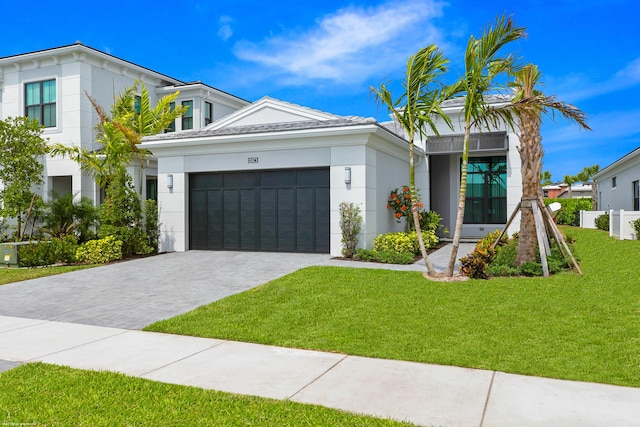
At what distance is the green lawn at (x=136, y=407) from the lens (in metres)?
3.87

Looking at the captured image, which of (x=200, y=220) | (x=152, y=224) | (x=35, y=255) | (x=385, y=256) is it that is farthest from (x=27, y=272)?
(x=385, y=256)

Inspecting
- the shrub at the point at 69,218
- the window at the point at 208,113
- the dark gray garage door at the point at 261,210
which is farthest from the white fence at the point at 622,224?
the shrub at the point at 69,218

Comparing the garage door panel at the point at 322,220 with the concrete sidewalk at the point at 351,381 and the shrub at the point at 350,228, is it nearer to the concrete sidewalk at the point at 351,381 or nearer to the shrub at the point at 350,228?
the shrub at the point at 350,228

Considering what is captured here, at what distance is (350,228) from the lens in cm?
1380

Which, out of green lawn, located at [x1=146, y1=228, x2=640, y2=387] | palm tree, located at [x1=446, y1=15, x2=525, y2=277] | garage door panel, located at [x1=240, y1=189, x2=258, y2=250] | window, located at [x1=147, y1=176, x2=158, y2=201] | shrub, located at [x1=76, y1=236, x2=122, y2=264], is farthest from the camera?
window, located at [x1=147, y1=176, x2=158, y2=201]

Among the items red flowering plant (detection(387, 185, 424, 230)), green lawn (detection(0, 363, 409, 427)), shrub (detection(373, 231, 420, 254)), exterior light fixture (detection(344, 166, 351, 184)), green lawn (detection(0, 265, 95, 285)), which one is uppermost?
exterior light fixture (detection(344, 166, 351, 184))

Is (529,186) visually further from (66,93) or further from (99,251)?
(66,93)

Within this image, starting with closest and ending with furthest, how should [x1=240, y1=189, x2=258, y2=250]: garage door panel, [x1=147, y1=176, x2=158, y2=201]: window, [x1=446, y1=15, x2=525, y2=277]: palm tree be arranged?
[x1=446, y1=15, x2=525, y2=277]: palm tree < [x1=240, y1=189, x2=258, y2=250]: garage door panel < [x1=147, y1=176, x2=158, y2=201]: window

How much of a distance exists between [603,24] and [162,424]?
16191 mm

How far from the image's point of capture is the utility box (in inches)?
565

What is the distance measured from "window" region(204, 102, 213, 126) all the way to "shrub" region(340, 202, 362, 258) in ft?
43.3

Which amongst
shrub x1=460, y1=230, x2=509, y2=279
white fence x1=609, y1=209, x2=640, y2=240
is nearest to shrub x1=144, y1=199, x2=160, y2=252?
shrub x1=460, y1=230, x2=509, y2=279

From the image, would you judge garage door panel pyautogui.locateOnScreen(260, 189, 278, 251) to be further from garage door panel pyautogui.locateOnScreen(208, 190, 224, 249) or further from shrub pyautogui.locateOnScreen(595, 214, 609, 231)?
shrub pyautogui.locateOnScreen(595, 214, 609, 231)

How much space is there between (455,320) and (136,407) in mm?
4611
